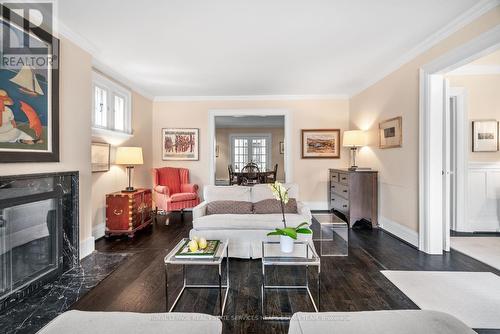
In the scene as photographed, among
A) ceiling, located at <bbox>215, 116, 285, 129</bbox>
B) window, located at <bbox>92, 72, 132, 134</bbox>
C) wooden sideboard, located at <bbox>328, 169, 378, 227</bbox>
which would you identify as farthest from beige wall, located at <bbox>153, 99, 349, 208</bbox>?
ceiling, located at <bbox>215, 116, 285, 129</bbox>

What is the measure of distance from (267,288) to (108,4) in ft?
10.0

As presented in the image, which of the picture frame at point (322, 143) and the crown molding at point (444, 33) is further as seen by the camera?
the picture frame at point (322, 143)

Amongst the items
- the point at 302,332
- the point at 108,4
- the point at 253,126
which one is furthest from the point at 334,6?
the point at 253,126

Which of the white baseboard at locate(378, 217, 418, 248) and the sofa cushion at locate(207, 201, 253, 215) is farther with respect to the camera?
the white baseboard at locate(378, 217, 418, 248)

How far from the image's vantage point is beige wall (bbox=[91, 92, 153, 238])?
365 cm

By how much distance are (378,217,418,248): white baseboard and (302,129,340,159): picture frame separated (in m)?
1.84

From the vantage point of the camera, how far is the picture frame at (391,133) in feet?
11.8

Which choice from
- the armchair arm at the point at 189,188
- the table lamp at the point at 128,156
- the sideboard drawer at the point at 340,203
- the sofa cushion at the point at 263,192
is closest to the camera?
the sofa cushion at the point at 263,192

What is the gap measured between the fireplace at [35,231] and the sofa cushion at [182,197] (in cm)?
186

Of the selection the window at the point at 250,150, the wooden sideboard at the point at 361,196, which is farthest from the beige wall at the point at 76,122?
the window at the point at 250,150

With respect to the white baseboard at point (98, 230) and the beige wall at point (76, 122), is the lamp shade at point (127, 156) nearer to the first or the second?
the beige wall at point (76, 122)

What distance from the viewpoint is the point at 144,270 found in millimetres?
2641

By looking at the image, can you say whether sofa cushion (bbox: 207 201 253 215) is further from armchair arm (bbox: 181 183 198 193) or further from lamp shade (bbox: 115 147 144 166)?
armchair arm (bbox: 181 183 198 193)
